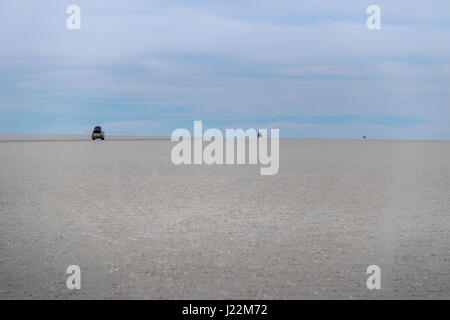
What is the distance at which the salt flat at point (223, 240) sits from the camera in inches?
243

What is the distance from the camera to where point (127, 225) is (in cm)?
981

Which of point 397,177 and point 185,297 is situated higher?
point 397,177

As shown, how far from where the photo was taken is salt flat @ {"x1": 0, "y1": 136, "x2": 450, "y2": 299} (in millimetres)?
6168

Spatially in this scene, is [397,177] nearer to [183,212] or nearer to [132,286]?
[183,212]

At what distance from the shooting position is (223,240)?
853cm

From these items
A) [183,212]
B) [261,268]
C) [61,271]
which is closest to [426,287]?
[261,268]

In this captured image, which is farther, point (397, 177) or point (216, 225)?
point (397, 177)

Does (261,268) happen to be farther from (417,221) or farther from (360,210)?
(360,210)

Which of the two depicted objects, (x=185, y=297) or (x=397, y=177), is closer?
(x=185, y=297)

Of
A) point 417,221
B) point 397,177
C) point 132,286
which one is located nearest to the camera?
point 132,286

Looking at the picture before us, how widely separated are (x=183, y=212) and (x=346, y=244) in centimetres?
385

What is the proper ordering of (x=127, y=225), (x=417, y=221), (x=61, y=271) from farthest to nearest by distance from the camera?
(x=417, y=221)
(x=127, y=225)
(x=61, y=271)

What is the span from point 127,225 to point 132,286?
376cm
